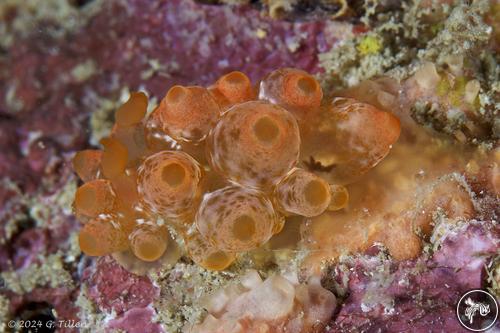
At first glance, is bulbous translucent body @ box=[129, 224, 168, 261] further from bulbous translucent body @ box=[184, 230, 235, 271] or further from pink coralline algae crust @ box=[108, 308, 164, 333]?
pink coralline algae crust @ box=[108, 308, 164, 333]

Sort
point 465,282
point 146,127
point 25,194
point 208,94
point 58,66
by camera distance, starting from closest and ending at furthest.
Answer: point 465,282 < point 208,94 < point 146,127 < point 25,194 < point 58,66

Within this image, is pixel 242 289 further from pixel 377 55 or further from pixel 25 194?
pixel 25 194

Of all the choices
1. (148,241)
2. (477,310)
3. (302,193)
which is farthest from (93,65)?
(477,310)

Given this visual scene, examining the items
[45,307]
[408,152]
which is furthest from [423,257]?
[45,307]

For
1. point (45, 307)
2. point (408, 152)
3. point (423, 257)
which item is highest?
point (408, 152)

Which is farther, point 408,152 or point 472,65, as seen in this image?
point 472,65

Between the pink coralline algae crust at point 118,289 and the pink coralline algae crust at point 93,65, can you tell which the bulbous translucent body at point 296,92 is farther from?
the pink coralline algae crust at point 118,289

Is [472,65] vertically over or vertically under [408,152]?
over
